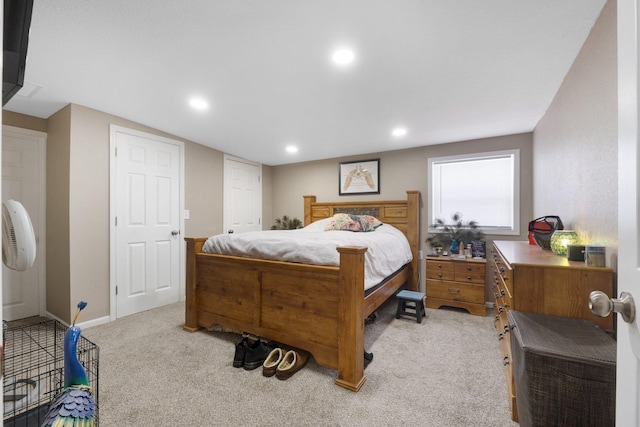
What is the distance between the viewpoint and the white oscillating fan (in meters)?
0.92

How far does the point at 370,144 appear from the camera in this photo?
152 inches

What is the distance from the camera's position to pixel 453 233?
3596 mm

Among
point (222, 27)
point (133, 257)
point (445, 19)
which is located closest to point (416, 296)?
point (445, 19)

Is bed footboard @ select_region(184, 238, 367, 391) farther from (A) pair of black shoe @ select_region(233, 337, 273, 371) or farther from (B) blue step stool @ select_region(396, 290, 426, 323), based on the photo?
(B) blue step stool @ select_region(396, 290, 426, 323)

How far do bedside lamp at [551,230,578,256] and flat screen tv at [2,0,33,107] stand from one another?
2.69 meters

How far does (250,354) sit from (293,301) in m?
0.50

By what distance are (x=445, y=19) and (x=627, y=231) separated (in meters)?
1.41

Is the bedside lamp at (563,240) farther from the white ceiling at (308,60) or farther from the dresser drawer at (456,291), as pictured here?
the dresser drawer at (456,291)

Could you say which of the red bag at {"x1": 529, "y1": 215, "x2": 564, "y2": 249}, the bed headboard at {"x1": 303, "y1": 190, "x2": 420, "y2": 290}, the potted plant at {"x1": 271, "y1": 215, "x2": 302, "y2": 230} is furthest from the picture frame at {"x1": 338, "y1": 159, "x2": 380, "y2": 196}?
the red bag at {"x1": 529, "y1": 215, "x2": 564, "y2": 249}

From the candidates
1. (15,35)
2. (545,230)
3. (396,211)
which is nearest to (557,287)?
(545,230)

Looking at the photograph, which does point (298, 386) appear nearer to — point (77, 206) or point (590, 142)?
point (590, 142)

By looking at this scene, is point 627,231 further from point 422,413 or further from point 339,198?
point 339,198

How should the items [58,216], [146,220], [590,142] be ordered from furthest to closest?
[146,220] < [58,216] < [590,142]

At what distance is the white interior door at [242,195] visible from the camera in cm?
445
